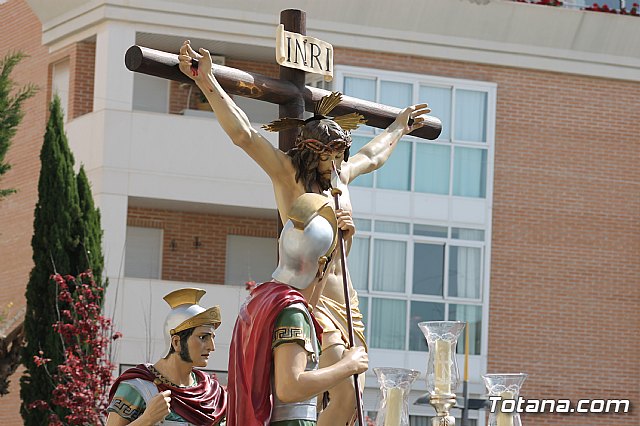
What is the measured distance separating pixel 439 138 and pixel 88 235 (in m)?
7.43

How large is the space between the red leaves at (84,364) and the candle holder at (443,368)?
476 inches

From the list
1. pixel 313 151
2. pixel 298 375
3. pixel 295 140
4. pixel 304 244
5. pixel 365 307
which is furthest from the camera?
pixel 365 307

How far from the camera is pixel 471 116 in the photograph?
30.3 meters

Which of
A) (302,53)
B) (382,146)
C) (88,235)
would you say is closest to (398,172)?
(88,235)

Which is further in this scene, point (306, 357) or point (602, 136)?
point (602, 136)

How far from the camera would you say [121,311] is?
89.4 ft

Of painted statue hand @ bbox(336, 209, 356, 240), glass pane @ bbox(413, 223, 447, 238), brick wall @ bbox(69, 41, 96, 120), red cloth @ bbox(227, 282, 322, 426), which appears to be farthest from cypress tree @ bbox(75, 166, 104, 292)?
red cloth @ bbox(227, 282, 322, 426)

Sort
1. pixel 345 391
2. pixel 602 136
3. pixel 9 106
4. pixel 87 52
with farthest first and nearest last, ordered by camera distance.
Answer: pixel 602 136, pixel 87 52, pixel 9 106, pixel 345 391

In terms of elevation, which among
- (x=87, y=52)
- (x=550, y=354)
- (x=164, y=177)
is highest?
(x=87, y=52)

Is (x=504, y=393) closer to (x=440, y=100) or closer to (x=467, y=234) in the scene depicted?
(x=467, y=234)

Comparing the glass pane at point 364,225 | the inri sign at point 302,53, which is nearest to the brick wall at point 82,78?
the glass pane at point 364,225

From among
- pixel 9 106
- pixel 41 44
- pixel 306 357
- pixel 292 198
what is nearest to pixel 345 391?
pixel 292 198

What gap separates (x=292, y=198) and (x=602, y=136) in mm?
23815

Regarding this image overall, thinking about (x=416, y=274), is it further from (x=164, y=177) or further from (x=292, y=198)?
(x=292, y=198)
